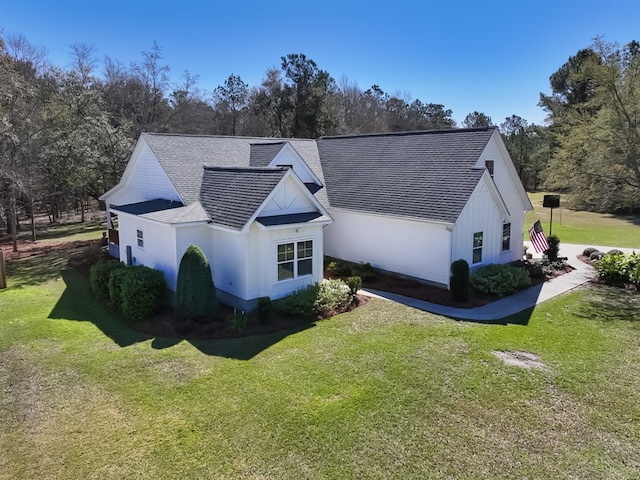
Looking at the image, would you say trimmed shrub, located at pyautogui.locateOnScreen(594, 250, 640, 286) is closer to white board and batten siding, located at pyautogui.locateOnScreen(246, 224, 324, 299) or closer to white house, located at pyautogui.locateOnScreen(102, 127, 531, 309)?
white house, located at pyautogui.locateOnScreen(102, 127, 531, 309)

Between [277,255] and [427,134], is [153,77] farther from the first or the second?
[277,255]

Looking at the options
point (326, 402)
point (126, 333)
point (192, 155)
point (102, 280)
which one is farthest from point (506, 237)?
point (102, 280)

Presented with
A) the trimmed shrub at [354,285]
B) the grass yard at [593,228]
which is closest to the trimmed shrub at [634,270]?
the grass yard at [593,228]

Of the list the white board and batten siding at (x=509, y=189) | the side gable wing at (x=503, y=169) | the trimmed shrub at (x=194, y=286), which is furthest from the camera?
the white board and batten siding at (x=509, y=189)

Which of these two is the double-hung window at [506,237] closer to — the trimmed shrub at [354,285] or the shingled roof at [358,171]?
the shingled roof at [358,171]

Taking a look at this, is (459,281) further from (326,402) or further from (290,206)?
(326,402)

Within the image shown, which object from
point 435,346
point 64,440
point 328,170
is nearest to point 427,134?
point 328,170

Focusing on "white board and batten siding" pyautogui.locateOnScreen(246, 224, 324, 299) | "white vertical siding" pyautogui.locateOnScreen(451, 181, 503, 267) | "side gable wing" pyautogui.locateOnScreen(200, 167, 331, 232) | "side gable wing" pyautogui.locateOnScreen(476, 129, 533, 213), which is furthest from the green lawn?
"side gable wing" pyautogui.locateOnScreen(476, 129, 533, 213)
